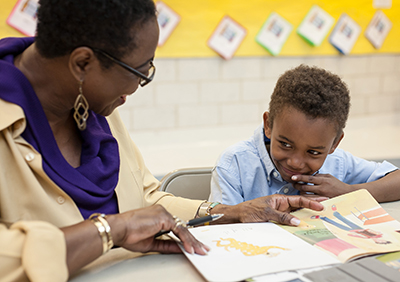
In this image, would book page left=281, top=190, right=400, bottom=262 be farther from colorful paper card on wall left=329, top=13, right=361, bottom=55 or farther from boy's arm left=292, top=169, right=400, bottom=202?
colorful paper card on wall left=329, top=13, right=361, bottom=55

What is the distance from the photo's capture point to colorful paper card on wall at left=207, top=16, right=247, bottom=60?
2.63 m

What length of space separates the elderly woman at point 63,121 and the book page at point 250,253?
0.18 feet

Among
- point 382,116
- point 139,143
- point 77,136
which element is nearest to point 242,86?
point 139,143

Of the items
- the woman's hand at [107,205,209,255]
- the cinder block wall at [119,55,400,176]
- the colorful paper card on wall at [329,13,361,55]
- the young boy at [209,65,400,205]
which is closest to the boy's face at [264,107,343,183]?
the young boy at [209,65,400,205]

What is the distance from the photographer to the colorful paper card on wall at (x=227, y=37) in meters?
2.63

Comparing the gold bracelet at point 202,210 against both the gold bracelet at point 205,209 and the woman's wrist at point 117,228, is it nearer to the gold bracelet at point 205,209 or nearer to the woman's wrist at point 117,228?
the gold bracelet at point 205,209

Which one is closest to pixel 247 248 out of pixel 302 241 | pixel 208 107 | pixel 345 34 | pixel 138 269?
pixel 302 241

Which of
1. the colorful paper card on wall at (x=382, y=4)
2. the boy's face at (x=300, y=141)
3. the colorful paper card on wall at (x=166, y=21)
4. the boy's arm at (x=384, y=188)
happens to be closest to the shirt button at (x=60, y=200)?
the boy's face at (x=300, y=141)

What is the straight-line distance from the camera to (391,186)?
133 cm

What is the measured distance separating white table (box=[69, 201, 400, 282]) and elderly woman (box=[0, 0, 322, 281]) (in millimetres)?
29

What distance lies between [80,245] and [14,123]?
322mm

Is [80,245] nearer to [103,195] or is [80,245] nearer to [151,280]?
[151,280]

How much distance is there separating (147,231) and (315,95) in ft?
2.30

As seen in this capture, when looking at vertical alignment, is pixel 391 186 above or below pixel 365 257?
above
